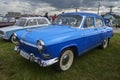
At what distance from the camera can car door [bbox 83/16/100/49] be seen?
19.1 feet

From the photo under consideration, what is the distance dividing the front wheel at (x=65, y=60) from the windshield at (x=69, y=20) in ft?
3.84

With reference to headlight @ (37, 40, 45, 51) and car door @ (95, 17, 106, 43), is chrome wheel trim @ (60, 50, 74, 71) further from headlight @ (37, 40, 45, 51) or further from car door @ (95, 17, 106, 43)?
car door @ (95, 17, 106, 43)

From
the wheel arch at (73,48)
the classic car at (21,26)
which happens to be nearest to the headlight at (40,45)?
the wheel arch at (73,48)

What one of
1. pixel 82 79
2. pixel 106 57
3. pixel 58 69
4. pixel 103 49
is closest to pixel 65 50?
pixel 58 69

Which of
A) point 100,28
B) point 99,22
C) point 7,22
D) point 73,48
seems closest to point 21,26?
point 7,22

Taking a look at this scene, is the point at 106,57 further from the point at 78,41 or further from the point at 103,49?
the point at 78,41

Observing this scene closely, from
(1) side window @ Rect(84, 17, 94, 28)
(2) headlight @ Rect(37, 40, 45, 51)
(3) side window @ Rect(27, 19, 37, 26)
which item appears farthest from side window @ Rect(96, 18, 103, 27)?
(3) side window @ Rect(27, 19, 37, 26)

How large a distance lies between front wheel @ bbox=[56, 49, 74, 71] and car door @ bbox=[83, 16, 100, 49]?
2.99ft

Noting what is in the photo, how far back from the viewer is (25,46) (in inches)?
197

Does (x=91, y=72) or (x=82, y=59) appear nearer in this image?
(x=91, y=72)

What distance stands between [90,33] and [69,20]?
3.13 ft

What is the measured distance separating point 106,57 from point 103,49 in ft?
4.21

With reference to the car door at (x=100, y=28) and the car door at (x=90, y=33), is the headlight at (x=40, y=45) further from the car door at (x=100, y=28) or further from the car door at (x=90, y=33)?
the car door at (x=100, y=28)

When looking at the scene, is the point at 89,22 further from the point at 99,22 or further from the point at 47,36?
the point at 47,36
